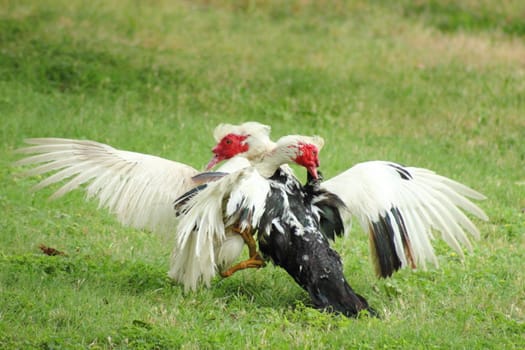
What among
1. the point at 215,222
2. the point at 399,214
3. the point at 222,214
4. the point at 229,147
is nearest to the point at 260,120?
the point at 229,147

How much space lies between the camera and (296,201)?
753 cm

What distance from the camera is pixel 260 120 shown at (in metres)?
13.7

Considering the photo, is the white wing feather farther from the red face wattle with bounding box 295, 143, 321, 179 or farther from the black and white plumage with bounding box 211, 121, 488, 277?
the black and white plumage with bounding box 211, 121, 488, 277

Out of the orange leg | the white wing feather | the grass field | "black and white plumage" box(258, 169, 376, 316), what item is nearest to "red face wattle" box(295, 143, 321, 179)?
"black and white plumage" box(258, 169, 376, 316)

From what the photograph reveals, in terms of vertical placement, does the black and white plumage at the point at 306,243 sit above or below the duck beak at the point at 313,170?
below

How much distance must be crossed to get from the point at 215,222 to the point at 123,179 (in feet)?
2.98

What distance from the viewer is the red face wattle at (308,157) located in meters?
7.51

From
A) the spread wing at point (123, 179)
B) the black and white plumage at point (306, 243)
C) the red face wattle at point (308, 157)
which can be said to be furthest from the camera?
the red face wattle at point (308, 157)

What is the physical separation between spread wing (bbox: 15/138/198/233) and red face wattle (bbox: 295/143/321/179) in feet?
2.94

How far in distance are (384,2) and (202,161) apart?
9292mm

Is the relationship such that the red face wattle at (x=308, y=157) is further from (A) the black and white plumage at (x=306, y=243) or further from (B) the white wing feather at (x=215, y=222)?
(B) the white wing feather at (x=215, y=222)

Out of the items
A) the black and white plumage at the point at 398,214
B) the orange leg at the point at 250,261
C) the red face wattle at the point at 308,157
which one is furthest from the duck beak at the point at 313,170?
the orange leg at the point at 250,261

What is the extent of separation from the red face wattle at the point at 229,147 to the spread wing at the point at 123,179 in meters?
0.84

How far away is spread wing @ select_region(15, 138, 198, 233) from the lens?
291 inches
